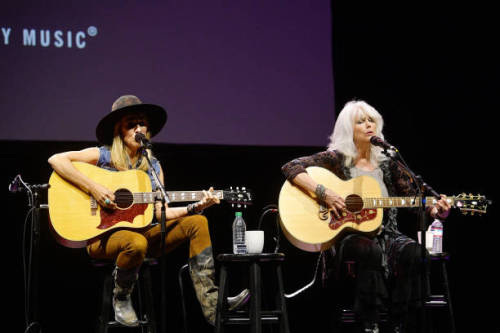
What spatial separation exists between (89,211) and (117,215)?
191 mm

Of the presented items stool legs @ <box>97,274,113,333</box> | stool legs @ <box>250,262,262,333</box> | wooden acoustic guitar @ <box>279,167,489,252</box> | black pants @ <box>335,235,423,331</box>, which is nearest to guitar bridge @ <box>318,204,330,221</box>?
wooden acoustic guitar @ <box>279,167,489,252</box>

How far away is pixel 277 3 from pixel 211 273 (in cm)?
311

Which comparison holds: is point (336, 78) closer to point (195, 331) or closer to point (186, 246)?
point (186, 246)

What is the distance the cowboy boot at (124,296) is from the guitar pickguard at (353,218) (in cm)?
145

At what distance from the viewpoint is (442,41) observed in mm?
6242

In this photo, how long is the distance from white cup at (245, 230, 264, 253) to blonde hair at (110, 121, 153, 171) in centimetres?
97

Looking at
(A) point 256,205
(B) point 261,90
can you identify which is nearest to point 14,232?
(A) point 256,205

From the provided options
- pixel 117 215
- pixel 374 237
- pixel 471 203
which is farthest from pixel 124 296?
pixel 471 203

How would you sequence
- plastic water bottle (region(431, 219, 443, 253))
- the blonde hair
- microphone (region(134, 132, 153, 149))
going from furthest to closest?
1. plastic water bottle (region(431, 219, 443, 253))
2. the blonde hair
3. microphone (region(134, 132, 153, 149))

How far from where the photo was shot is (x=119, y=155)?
14.1 feet

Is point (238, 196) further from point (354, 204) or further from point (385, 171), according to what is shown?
point (385, 171)

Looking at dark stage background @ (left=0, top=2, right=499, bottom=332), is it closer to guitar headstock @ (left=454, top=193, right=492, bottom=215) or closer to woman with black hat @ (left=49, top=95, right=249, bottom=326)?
woman with black hat @ (left=49, top=95, right=249, bottom=326)

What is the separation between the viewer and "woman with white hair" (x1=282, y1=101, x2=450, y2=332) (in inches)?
156

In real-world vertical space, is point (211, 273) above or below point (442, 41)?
below
